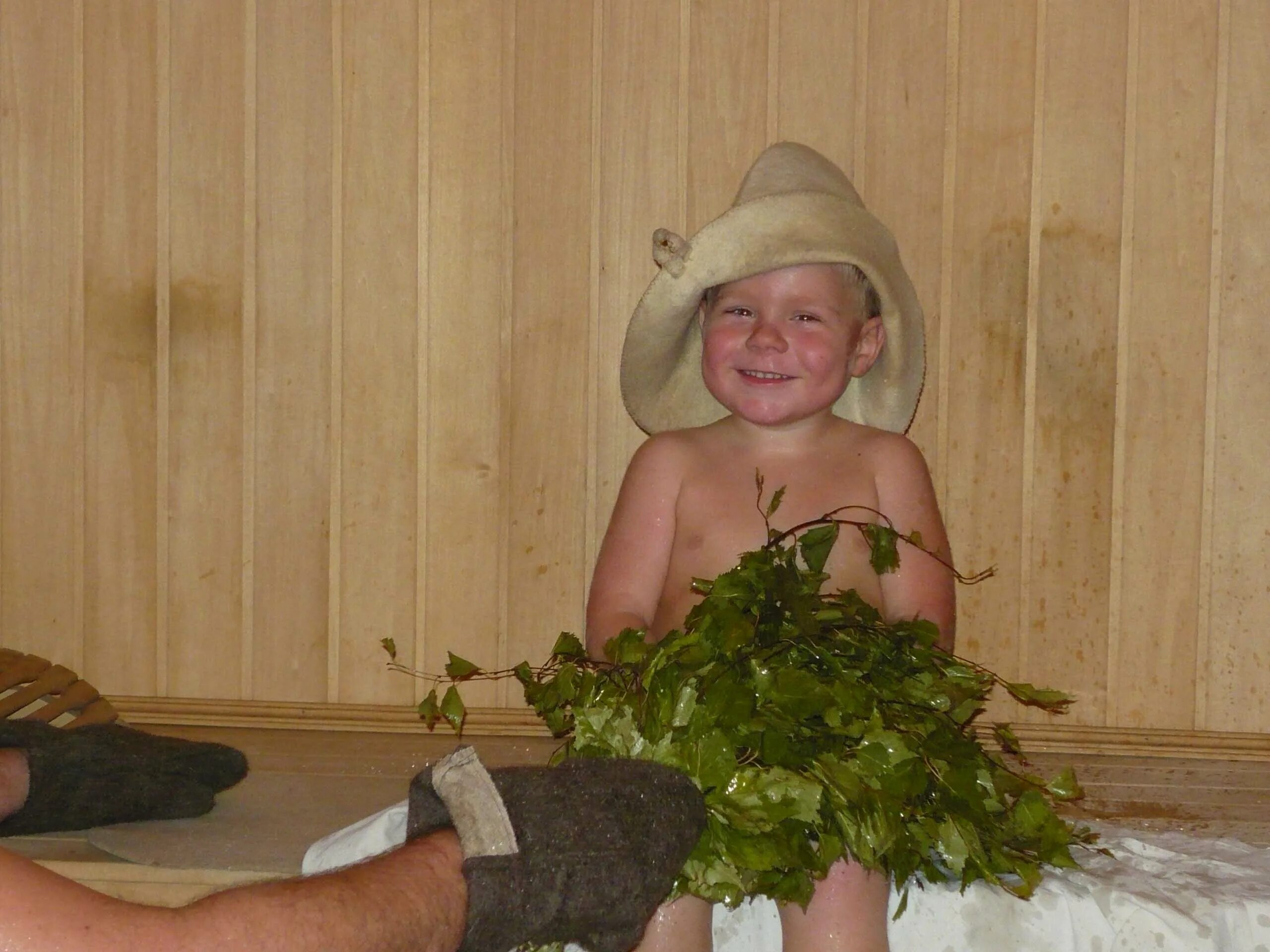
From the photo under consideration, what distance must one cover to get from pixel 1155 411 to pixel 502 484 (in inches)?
49.3

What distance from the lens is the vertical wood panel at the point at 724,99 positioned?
108 inches

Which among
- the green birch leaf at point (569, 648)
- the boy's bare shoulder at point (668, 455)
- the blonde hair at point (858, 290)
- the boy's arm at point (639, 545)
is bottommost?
the green birch leaf at point (569, 648)

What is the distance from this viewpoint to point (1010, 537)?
277 centimetres

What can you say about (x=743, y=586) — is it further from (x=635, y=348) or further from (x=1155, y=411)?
(x=1155, y=411)

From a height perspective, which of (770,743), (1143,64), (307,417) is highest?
(1143,64)

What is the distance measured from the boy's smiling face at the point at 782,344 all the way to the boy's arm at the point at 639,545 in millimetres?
156

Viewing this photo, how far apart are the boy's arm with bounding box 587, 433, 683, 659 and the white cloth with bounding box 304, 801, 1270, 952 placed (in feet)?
1.76

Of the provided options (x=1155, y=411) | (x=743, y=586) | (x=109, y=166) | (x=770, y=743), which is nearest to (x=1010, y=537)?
(x=1155, y=411)

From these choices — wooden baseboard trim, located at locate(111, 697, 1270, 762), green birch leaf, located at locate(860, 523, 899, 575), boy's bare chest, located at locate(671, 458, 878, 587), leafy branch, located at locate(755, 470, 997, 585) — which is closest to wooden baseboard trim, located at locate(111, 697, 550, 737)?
wooden baseboard trim, located at locate(111, 697, 1270, 762)

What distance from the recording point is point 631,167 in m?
2.78

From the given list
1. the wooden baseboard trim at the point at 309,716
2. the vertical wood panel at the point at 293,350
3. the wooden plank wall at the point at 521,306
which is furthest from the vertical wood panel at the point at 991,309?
the vertical wood panel at the point at 293,350

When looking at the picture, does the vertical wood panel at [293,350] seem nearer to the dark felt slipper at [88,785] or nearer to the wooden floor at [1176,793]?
the dark felt slipper at [88,785]

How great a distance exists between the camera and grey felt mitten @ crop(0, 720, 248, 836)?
7.31ft

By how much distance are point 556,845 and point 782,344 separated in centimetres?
112
